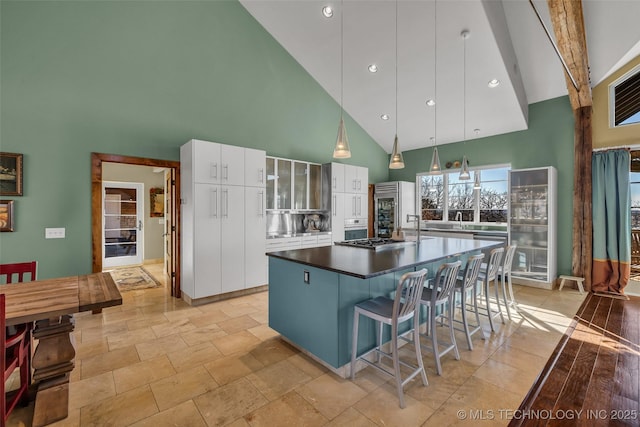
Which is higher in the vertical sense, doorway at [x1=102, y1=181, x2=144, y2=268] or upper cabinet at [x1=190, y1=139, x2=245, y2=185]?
upper cabinet at [x1=190, y1=139, x2=245, y2=185]

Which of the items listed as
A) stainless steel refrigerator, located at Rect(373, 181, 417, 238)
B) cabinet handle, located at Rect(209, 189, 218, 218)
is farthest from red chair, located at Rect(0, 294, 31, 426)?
stainless steel refrigerator, located at Rect(373, 181, 417, 238)

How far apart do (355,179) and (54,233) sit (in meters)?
4.95

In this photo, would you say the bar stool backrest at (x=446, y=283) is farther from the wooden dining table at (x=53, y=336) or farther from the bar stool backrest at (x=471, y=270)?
the wooden dining table at (x=53, y=336)

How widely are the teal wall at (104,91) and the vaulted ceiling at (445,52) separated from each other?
38.4 inches

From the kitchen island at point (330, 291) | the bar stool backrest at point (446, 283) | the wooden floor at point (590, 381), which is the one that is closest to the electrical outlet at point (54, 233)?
the kitchen island at point (330, 291)

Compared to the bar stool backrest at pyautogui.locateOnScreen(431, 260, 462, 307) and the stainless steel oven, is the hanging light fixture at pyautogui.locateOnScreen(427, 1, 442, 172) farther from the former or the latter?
the stainless steel oven

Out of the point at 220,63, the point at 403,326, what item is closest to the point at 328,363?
the point at 403,326

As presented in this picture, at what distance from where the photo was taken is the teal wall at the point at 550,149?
5098 millimetres

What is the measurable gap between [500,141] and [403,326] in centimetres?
480

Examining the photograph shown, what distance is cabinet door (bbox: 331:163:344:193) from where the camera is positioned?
586 centimetres

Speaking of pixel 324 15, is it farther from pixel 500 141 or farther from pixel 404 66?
Result: pixel 500 141

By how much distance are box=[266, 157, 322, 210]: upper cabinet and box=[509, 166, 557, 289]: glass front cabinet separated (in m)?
3.64

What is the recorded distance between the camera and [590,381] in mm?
2287

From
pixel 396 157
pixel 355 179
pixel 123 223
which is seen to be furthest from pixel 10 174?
pixel 355 179
